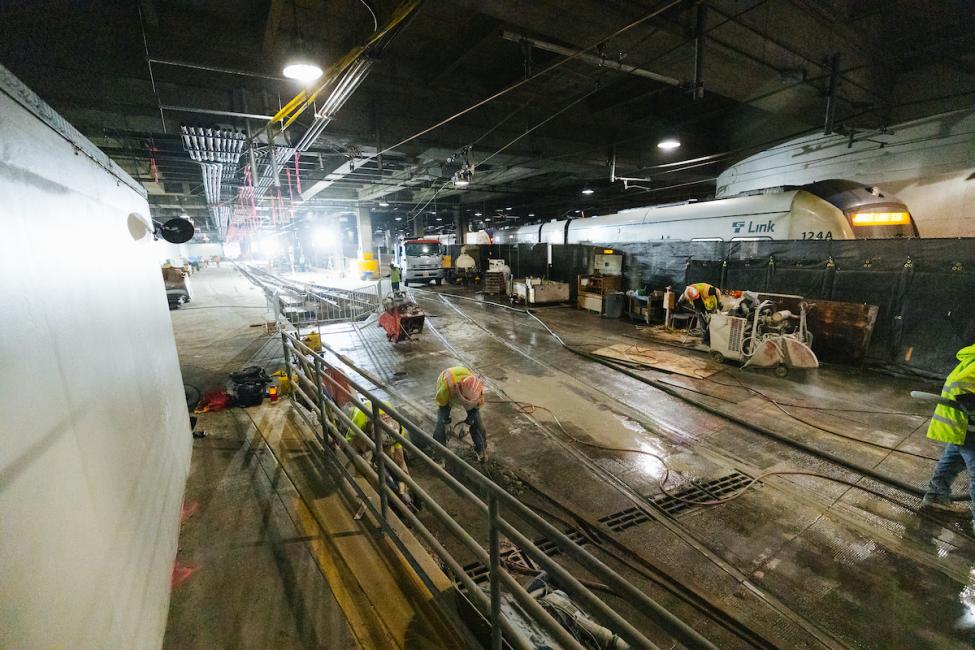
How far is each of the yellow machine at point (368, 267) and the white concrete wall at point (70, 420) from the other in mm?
24464

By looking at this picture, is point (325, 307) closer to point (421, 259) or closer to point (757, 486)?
point (421, 259)

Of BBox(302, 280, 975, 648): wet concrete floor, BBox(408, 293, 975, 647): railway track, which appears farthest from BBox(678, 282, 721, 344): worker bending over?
BBox(408, 293, 975, 647): railway track

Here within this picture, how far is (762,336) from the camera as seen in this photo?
8273 mm

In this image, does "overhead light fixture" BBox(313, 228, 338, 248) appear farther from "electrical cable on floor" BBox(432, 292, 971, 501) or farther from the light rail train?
"electrical cable on floor" BBox(432, 292, 971, 501)

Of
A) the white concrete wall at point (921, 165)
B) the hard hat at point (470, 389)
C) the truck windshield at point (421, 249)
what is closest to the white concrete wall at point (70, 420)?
the hard hat at point (470, 389)

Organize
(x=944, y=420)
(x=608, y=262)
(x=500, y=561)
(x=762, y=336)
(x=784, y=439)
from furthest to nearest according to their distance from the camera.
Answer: (x=608, y=262) < (x=762, y=336) < (x=784, y=439) < (x=944, y=420) < (x=500, y=561)

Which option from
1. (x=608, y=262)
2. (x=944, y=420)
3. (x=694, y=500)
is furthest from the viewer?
(x=608, y=262)

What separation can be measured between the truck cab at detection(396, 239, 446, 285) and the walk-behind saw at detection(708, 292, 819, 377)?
18930 millimetres

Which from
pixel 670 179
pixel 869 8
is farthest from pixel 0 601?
pixel 670 179

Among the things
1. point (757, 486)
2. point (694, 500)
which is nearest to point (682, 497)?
point (694, 500)

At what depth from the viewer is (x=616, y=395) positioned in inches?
282

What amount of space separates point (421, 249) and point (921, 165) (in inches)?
858

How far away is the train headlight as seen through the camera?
9523 millimetres

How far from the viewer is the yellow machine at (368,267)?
2667 centimetres
